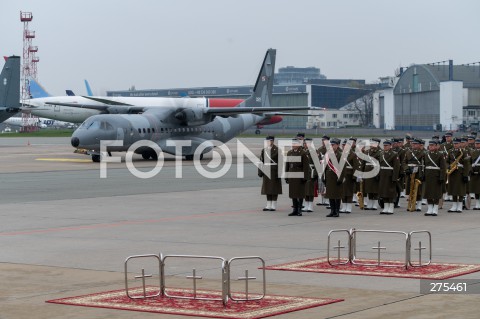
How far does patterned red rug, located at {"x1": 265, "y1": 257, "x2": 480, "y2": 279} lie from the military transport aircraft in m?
29.2

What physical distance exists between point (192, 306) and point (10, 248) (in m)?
6.16

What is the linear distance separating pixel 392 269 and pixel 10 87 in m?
51.3

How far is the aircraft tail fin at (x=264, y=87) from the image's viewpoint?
169 ft

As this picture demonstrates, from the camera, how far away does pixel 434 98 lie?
313ft

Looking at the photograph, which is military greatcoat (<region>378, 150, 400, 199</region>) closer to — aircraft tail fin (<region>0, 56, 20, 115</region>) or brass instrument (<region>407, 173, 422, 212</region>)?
brass instrument (<region>407, 173, 422, 212</region>)

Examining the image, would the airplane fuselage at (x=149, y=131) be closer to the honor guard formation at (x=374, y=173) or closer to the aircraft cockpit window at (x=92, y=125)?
the aircraft cockpit window at (x=92, y=125)

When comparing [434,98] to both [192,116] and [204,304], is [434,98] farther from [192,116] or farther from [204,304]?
[204,304]

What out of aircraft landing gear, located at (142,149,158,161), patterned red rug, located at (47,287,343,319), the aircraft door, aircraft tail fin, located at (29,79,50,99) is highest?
aircraft tail fin, located at (29,79,50,99)

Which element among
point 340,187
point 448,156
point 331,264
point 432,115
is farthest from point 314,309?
point 432,115

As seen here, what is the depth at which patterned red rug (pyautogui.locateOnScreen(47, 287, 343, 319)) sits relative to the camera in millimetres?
9367

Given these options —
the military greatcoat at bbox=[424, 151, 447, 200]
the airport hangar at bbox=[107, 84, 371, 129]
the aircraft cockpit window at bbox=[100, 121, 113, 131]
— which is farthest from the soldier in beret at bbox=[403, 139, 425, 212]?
the airport hangar at bbox=[107, 84, 371, 129]

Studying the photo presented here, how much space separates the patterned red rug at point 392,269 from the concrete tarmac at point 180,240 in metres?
0.26

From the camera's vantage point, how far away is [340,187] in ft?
65.8

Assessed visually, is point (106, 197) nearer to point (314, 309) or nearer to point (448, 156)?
point (448, 156)
